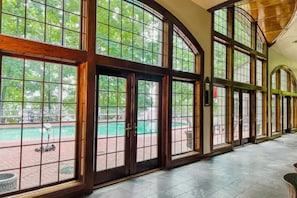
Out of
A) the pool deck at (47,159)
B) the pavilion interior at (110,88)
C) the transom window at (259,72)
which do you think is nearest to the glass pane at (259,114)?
the transom window at (259,72)

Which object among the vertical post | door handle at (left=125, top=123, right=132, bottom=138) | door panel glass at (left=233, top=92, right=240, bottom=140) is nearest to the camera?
the vertical post

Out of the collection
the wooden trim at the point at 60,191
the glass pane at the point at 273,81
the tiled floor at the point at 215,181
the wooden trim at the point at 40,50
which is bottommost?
the tiled floor at the point at 215,181

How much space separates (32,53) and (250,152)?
21.4ft

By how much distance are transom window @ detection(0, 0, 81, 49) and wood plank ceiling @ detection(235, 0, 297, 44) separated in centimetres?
501

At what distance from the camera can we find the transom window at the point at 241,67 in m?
7.87

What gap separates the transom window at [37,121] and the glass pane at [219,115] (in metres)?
4.50

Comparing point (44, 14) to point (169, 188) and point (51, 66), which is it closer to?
point (51, 66)

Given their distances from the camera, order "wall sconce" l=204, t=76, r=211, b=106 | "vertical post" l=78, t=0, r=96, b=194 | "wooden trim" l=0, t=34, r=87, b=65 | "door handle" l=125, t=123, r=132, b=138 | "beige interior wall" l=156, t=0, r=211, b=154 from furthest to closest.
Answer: "wall sconce" l=204, t=76, r=211, b=106 → "beige interior wall" l=156, t=0, r=211, b=154 → "door handle" l=125, t=123, r=132, b=138 → "vertical post" l=78, t=0, r=96, b=194 → "wooden trim" l=0, t=34, r=87, b=65

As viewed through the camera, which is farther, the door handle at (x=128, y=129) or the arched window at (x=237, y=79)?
the arched window at (x=237, y=79)

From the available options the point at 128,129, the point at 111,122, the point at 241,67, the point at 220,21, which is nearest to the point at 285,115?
the point at 241,67

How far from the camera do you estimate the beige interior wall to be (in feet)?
17.4

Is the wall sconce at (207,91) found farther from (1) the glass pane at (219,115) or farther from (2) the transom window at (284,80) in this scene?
(2) the transom window at (284,80)

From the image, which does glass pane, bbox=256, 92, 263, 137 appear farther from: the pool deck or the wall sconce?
the pool deck

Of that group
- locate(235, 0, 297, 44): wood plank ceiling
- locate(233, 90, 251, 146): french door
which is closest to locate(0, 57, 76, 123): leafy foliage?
locate(235, 0, 297, 44): wood plank ceiling
